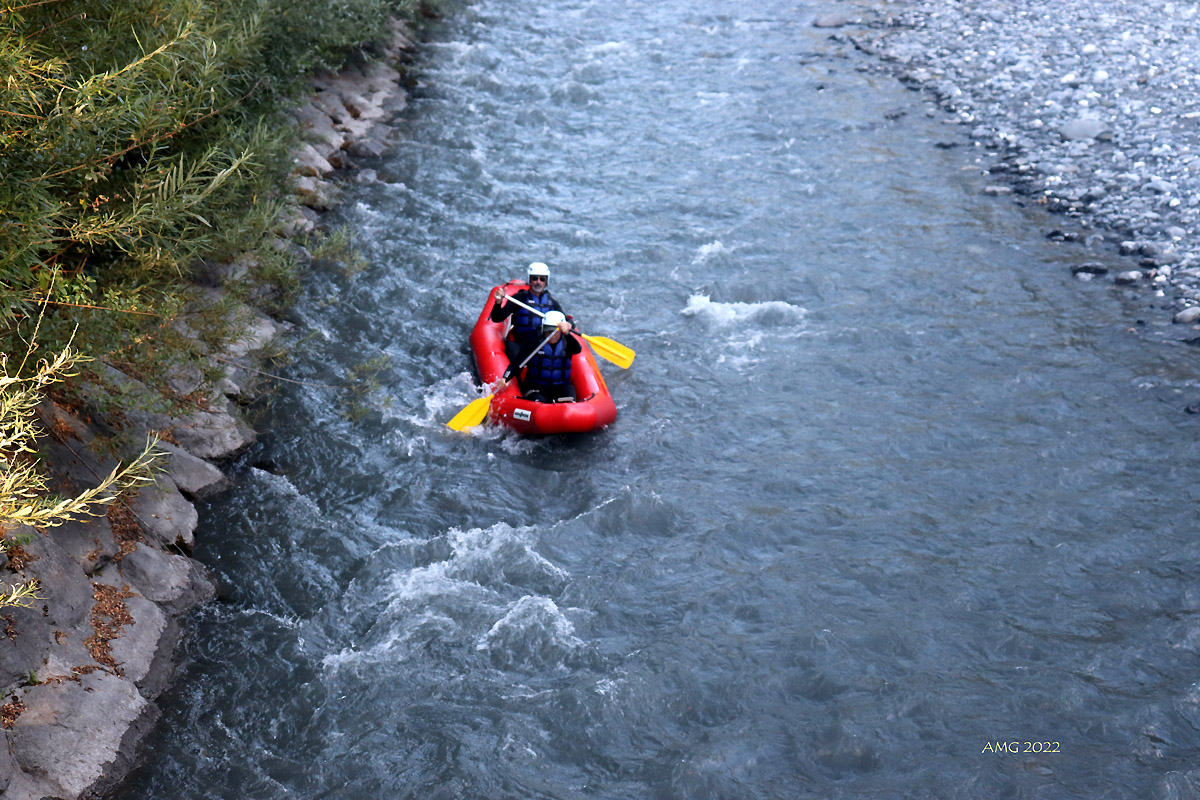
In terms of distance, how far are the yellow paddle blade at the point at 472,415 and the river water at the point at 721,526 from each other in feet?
0.53

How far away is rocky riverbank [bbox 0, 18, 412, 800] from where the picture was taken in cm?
459

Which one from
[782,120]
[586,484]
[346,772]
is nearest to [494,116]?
[782,120]

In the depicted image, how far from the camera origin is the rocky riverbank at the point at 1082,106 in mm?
9594

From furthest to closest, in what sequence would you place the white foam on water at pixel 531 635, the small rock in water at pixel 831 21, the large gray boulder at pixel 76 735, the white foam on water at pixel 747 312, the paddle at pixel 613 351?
the small rock in water at pixel 831 21 → the white foam on water at pixel 747 312 → the paddle at pixel 613 351 → the white foam on water at pixel 531 635 → the large gray boulder at pixel 76 735

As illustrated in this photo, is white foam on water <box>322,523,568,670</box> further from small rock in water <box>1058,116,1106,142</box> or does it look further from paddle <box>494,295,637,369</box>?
small rock in water <box>1058,116,1106,142</box>

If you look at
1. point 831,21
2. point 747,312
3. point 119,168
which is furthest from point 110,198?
point 831,21

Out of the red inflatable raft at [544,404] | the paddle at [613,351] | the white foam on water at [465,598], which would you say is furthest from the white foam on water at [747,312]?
the white foam on water at [465,598]

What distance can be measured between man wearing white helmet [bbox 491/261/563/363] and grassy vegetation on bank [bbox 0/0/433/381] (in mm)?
1995

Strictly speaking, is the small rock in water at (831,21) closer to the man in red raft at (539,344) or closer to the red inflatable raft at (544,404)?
the man in red raft at (539,344)

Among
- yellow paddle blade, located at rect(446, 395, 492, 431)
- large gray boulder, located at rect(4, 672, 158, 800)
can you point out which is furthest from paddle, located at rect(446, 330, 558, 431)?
large gray boulder, located at rect(4, 672, 158, 800)

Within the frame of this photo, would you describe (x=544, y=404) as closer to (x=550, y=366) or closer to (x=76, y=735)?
(x=550, y=366)

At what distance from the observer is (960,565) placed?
635cm

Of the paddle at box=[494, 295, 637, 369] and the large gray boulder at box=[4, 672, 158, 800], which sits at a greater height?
the paddle at box=[494, 295, 637, 369]

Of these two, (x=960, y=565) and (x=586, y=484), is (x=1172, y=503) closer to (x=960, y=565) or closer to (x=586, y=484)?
(x=960, y=565)
